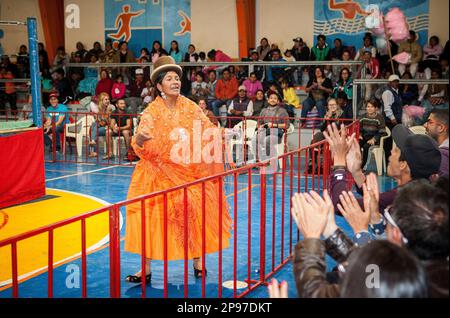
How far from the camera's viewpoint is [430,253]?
2229 millimetres

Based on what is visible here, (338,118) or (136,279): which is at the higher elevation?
(338,118)

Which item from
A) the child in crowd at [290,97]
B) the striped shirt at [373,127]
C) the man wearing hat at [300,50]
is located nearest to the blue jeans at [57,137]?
the child in crowd at [290,97]

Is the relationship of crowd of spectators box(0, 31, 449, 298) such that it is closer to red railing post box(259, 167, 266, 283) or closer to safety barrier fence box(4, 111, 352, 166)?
safety barrier fence box(4, 111, 352, 166)

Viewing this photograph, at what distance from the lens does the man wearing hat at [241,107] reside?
13.2m

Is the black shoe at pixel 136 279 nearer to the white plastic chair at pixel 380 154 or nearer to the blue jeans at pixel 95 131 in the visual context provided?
the white plastic chair at pixel 380 154

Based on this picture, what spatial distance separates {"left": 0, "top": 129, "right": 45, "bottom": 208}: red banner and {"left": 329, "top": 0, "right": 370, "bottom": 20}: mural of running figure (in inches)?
369

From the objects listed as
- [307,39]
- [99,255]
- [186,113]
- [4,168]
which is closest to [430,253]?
[186,113]

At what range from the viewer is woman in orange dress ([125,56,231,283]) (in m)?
5.24

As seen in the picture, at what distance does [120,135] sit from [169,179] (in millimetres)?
8265

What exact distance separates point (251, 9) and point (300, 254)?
15.2 m

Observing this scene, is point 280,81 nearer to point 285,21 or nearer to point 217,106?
point 217,106

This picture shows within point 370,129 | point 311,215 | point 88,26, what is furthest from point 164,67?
point 88,26

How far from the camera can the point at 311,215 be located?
Result: 102 inches
